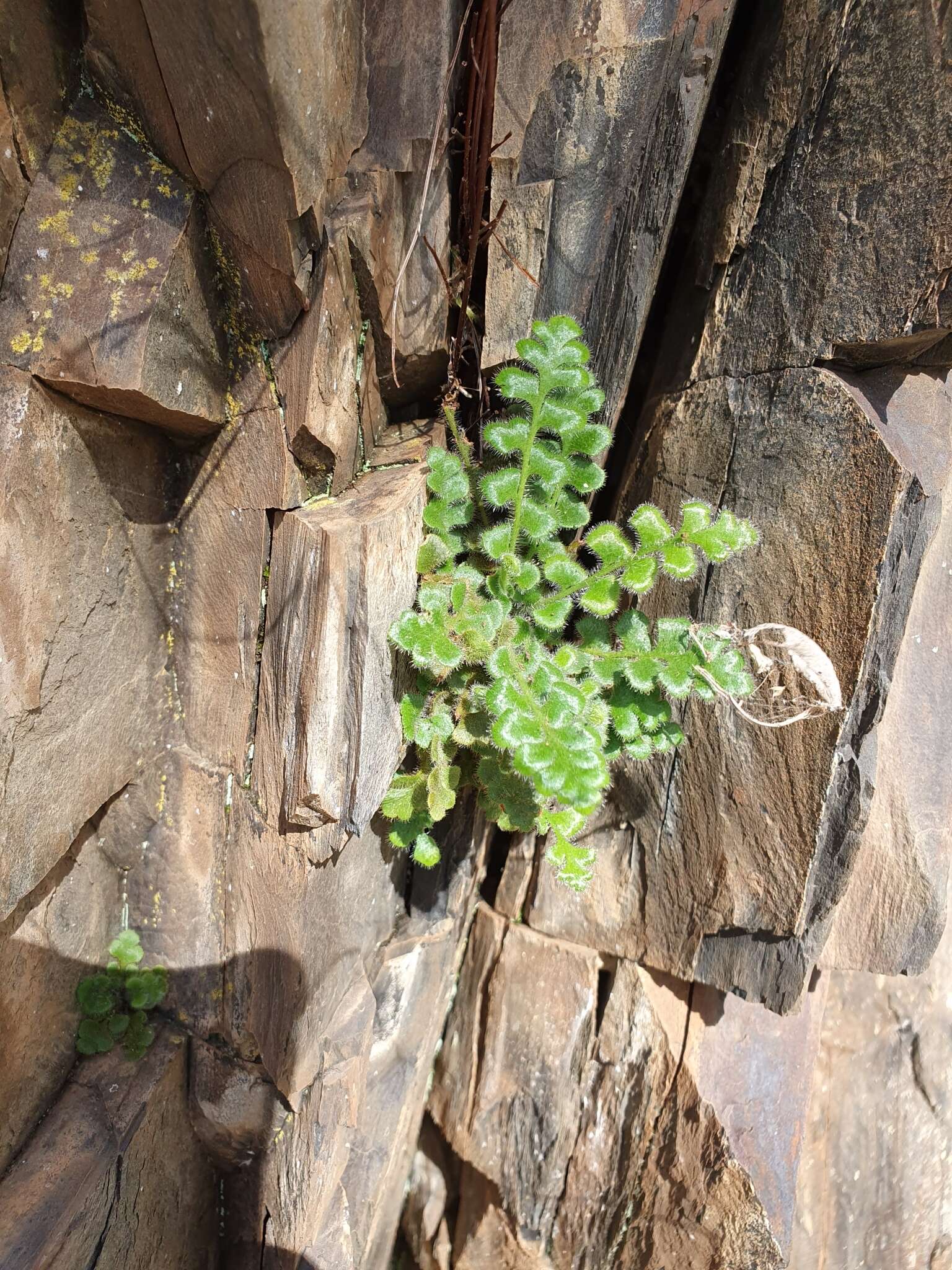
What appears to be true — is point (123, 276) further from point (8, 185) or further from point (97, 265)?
point (8, 185)

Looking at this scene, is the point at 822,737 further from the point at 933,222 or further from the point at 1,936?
the point at 1,936

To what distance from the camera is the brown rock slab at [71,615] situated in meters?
2.12

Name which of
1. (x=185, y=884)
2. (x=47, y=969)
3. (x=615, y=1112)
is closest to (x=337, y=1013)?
(x=185, y=884)

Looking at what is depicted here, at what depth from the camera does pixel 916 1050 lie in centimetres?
364

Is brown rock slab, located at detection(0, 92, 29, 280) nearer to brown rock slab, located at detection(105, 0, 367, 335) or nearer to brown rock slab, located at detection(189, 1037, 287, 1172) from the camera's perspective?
brown rock slab, located at detection(105, 0, 367, 335)

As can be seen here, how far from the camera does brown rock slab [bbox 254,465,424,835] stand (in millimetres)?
2326

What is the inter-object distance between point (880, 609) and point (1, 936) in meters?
2.96

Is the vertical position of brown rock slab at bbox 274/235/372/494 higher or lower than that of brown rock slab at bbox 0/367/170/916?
higher

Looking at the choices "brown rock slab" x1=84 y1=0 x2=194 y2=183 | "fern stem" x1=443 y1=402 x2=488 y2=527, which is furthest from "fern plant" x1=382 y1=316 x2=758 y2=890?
"brown rock slab" x1=84 y1=0 x2=194 y2=183

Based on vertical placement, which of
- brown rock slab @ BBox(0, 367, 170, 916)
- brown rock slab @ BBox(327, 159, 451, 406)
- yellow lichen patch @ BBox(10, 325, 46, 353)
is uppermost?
brown rock slab @ BBox(327, 159, 451, 406)

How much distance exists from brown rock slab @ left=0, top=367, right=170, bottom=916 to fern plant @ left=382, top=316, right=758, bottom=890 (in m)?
0.96

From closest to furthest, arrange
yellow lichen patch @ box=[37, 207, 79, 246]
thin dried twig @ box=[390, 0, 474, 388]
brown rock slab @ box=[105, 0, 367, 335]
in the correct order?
brown rock slab @ box=[105, 0, 367, 335] → yellow lichen patch @ box=[37, 207, 79, 246] → thin dried twig @ box=[390, 0, 474, 388]

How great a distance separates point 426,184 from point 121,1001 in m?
3.07

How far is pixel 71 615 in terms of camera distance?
234 centimetres
